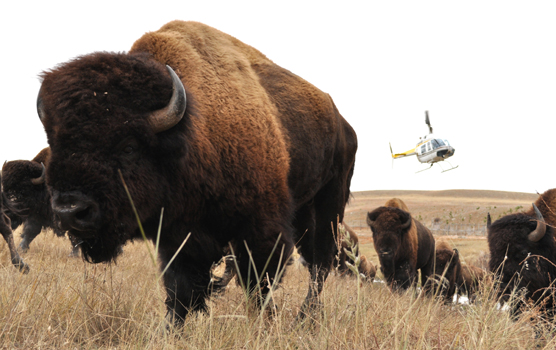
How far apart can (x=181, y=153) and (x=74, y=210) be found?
847 millimetres

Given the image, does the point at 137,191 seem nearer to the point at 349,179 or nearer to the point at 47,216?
the point at 349,179

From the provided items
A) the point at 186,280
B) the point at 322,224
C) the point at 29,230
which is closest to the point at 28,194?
the point at 29,230

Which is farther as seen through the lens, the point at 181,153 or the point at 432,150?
the point at 432,150

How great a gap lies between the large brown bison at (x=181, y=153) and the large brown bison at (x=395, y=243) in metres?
6.56

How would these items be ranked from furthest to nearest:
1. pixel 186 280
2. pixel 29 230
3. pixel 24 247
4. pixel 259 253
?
1. pixel 29 230
2. pixel 24 247
3. pixel 186 280
4. pixel 259 253

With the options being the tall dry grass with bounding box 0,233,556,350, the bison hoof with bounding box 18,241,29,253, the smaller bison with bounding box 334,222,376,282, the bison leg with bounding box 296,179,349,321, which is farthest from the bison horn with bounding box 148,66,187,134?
the bison hoof with bounding box 18,241,29,253

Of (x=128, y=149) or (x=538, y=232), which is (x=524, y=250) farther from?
(x=128, y=149)

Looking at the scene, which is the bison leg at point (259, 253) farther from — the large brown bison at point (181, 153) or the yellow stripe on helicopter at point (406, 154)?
the yellow stripe on helicopter at point (406, 154)

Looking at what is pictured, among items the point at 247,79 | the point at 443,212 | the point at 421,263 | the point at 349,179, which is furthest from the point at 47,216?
the point at 443,212

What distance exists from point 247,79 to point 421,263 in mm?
11164

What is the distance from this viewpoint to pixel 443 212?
84188mm

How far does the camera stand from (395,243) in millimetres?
11141

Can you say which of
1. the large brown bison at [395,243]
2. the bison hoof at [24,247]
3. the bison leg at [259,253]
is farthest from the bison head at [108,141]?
the bison hoof at [24,247]

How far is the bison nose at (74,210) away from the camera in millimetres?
2680
